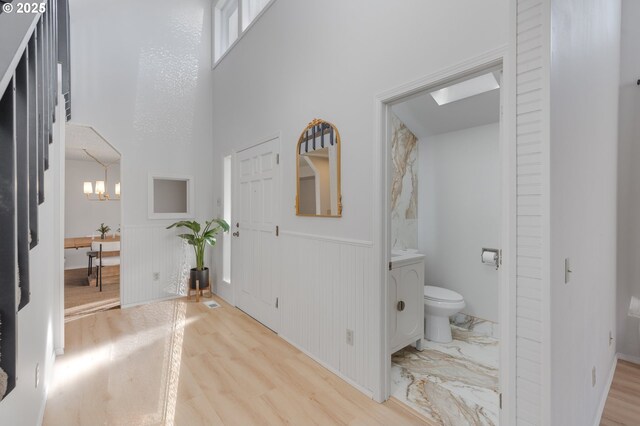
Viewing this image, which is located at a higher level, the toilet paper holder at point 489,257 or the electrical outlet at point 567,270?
the electrical outlet at point 567,270

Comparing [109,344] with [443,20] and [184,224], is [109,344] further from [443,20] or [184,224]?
[443,20]

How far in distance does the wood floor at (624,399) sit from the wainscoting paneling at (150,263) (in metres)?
4.54

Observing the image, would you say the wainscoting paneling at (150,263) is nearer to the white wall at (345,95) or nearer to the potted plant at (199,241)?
the potted plant at (199,241)

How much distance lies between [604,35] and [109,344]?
4543 mm

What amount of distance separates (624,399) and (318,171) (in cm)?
269

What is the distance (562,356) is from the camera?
122 cm

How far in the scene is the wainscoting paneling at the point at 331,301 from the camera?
6.97 ft

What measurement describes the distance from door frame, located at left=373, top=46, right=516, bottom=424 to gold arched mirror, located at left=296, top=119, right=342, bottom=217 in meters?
0.40

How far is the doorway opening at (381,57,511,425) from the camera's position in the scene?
2.08 meters

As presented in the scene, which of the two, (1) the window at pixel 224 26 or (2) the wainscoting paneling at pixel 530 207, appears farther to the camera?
(1) the window at pixel 224 26

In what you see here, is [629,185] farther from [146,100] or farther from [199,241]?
[146,100]

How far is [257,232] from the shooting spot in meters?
3.46

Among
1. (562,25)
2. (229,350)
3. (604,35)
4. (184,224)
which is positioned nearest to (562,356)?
(562,25)

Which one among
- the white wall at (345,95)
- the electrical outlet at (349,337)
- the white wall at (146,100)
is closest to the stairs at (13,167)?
the white wall at (345,95)
